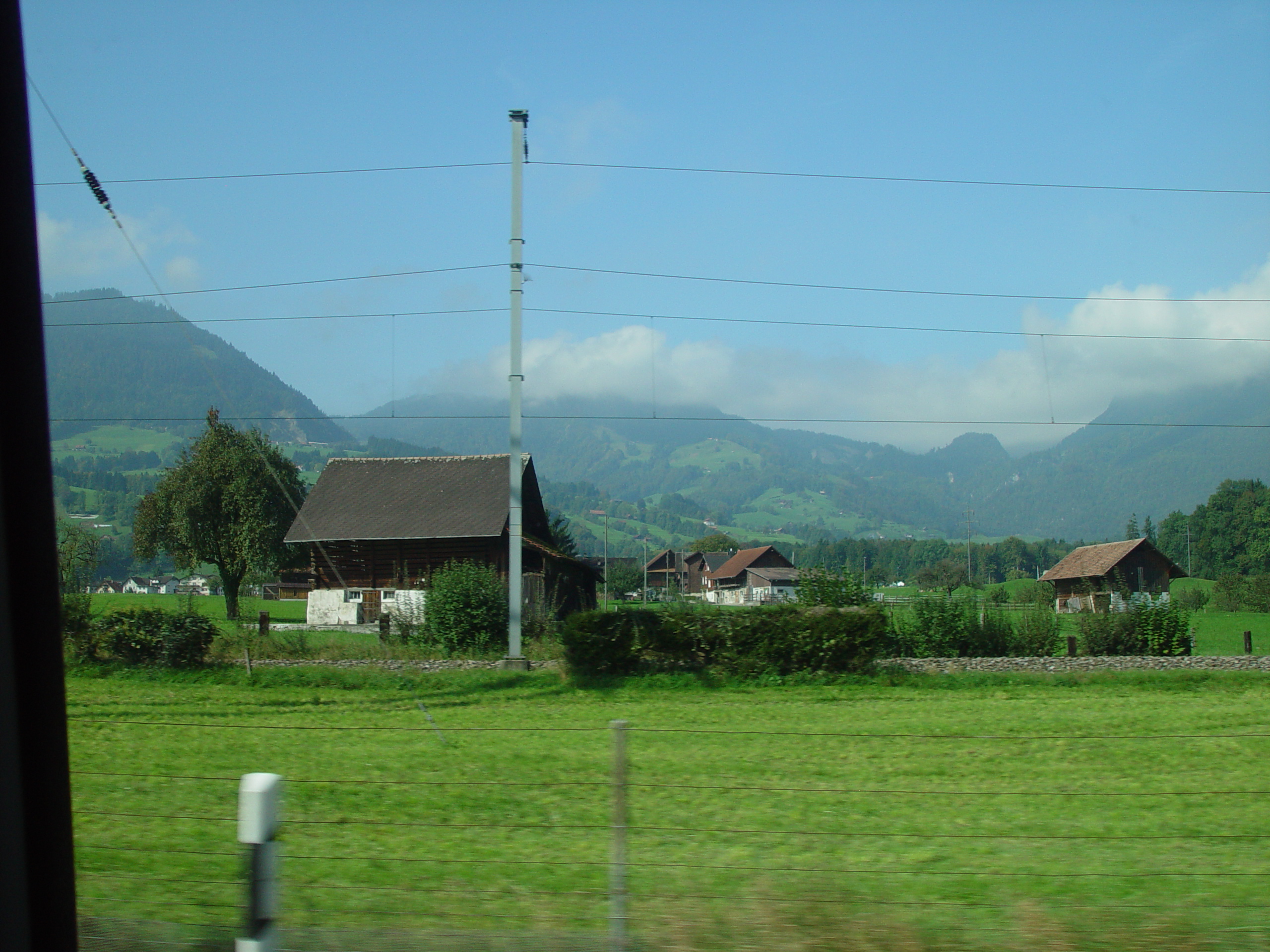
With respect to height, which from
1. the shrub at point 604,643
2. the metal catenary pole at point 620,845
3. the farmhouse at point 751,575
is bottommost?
the farmhouse at point 751,575

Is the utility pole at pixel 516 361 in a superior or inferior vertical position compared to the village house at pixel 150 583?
superior

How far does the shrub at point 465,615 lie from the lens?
78.6 ft

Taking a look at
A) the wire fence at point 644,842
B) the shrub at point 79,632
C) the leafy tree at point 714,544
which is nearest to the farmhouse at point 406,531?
the shrub at point 79,632

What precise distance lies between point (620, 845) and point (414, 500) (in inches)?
1535

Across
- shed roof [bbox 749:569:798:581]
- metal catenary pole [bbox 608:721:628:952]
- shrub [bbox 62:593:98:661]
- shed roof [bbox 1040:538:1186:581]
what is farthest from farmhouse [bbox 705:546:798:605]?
metal catenary pole [bbox 608:721:628:952]

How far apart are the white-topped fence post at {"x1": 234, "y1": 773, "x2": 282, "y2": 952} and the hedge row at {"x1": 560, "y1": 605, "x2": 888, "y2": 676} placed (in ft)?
55.2

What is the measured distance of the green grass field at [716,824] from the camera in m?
5.21

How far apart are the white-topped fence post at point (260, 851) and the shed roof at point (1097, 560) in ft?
231

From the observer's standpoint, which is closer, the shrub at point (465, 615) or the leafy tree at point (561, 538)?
the shrub at point (465, 615)

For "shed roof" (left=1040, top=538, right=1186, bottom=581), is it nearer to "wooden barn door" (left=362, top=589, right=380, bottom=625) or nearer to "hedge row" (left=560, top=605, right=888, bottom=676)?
"wooden barn door" (left=362, top=589, right=380, bottom=625)

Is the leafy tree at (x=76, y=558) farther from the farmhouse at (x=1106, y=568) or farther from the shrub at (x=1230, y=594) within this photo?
the shrub at (x=1230, y=594)

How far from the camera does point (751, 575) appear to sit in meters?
136

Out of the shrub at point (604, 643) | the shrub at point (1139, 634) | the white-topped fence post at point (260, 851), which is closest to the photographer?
the white-topped fence post at point (260, 851)

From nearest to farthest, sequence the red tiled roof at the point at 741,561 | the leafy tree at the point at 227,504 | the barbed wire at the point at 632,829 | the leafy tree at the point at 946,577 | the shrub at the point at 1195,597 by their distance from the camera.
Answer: the barbed wire at the point at 632,829 → the leafy tree at the point at 946,577 → the leafy tree at the point at 227,504 → the shrub at the point at 1195,597 → the red tiled roof at the point at 741,561
